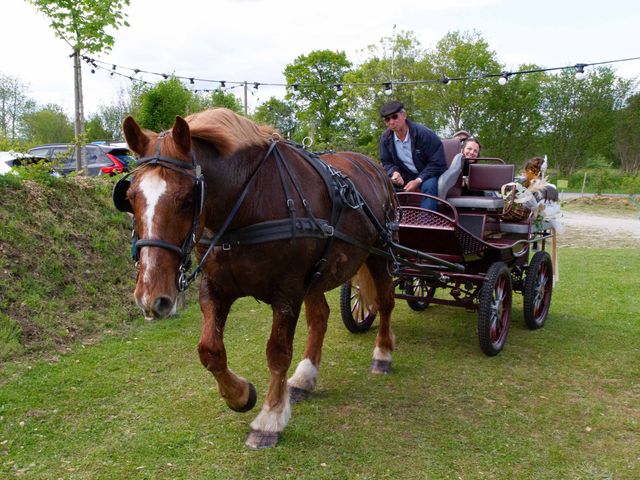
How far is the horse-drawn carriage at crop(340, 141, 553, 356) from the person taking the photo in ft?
15.6

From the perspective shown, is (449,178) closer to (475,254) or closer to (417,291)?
(475,254)

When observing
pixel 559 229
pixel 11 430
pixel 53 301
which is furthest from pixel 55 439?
pixel 559 229

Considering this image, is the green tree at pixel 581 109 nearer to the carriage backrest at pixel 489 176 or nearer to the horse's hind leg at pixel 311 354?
the carriage backrest at pixel 489 176

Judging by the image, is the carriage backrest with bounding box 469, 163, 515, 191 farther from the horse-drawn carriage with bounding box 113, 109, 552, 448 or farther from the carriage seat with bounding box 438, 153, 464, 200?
the horse-drawn carriage with bounding box 113, 109, 552, 448

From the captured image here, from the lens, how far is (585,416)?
376 centimetres

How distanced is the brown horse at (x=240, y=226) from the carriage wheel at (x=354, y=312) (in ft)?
5.18

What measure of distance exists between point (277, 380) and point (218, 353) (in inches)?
18.7

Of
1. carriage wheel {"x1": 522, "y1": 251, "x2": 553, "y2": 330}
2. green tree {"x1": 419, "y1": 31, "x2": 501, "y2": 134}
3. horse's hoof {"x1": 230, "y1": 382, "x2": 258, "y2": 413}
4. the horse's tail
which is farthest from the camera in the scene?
green tree {"x1": 419, "y1": 31, "x2": 501, "y2": 134}

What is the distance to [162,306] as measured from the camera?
229cm

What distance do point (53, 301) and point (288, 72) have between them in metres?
39.9

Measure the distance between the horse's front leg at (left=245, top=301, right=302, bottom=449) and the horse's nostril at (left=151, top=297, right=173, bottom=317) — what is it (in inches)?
36.1

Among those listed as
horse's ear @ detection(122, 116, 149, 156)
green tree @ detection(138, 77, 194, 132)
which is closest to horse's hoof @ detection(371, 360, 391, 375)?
horse's ear @ detection(122, 116, 149, 156)

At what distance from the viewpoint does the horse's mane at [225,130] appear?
8.87 feet

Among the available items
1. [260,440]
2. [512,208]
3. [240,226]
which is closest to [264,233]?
[240,226]
